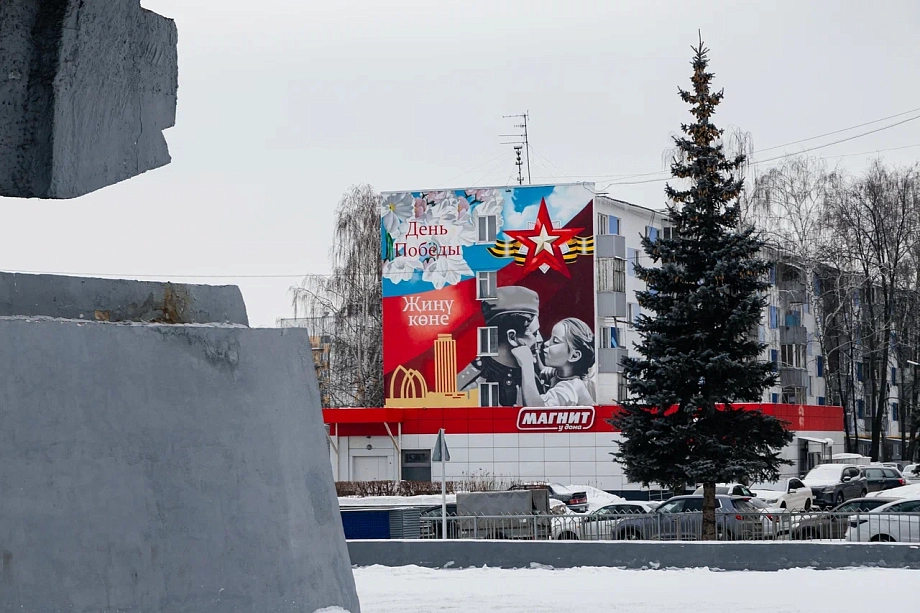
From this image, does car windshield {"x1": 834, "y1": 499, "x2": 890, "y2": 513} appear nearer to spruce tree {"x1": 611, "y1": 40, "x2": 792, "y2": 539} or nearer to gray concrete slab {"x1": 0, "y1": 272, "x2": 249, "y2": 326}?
spruce tree {"x1": 611, "y1": 40, "x2": 792, "y2": 539}

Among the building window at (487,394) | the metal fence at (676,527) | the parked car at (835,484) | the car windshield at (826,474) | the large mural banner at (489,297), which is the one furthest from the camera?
the building window at (487,394)

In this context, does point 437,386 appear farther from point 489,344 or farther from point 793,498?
point 793,498

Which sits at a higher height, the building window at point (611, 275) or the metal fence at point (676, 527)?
the building window at point (611, 275)

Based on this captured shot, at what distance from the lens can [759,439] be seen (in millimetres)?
22969

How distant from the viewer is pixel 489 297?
47.6 meters

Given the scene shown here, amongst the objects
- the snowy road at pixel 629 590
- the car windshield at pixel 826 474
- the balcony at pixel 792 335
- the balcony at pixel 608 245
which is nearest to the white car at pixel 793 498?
the car windshield at pixel 826 474

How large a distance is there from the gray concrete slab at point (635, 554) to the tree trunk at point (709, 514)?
490 centimetres

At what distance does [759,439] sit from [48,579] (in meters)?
20.1

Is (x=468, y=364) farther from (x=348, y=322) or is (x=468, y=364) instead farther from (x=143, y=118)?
(x=143, y=118)

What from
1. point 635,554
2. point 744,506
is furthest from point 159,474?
point 744,506

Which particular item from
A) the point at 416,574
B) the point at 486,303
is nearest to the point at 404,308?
the point at 486,303

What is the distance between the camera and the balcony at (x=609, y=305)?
4716 cm

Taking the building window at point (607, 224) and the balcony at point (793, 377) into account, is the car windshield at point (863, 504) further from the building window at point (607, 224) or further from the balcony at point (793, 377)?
the balcony at point (793, 377)

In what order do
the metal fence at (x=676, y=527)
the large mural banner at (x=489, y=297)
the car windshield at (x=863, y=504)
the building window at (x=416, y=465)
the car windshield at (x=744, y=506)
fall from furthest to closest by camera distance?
the large mural banner at (x=489, y=297) < the building window at (x=416, y=465) < the car windshield at (x=863, y=504) < the car windshield at (x=744, y=506) < the metal fence at (x=676, y=527)
